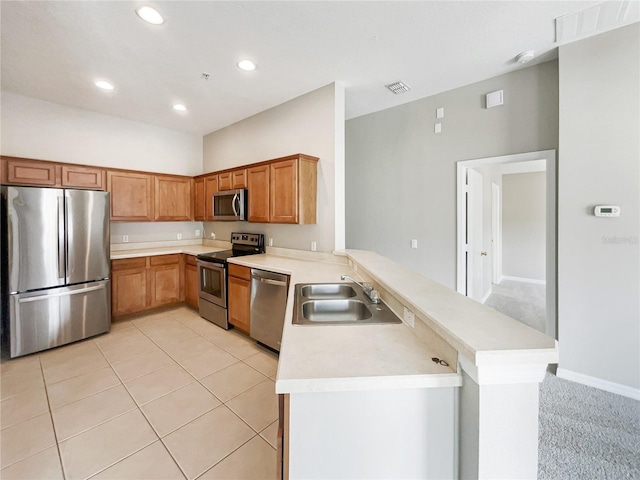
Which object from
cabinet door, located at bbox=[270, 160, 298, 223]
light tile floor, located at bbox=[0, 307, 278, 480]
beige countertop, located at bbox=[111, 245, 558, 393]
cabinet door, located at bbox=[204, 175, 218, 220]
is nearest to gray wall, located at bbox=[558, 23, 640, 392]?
beige countertop, located at bbox=[111, 245, 558, 393]

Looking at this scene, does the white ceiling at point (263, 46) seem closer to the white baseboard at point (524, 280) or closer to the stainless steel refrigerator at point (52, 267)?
the stainless steel refrigerator at point (52, 267)

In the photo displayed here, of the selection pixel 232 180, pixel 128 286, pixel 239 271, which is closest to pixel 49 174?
pixel 128 286

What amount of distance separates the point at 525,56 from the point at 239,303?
13.1 feet

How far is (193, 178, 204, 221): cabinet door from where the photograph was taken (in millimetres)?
4605

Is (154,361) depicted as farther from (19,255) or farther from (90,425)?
(19,255)

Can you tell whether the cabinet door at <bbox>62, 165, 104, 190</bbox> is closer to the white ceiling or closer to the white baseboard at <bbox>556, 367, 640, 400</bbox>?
the white ceiling

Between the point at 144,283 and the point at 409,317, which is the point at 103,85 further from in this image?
the point at 409,317

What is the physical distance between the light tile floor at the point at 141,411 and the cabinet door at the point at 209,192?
204 cm

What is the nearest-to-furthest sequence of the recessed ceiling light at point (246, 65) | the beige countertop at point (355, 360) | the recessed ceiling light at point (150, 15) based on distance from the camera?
the beige countertop at point (355, 360) < the recessed ceiling light at point (150, 15) < the recessed ceiling light at point (246, 65)

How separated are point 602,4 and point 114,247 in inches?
237

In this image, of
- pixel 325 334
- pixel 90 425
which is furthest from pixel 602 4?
pixel 90 425

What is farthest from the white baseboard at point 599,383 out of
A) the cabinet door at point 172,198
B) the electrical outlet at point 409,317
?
the cabinet door at point 172,198

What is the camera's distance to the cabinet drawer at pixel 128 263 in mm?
3688

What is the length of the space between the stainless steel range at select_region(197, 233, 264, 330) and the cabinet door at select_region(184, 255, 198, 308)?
26 cm
